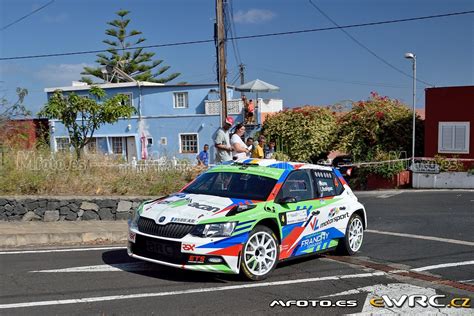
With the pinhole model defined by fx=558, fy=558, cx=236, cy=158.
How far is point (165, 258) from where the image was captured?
6766 millimetres

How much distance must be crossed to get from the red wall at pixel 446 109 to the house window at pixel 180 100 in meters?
17.1

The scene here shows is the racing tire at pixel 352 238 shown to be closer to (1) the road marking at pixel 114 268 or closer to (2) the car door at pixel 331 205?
(2) the car door at pixel 331 205

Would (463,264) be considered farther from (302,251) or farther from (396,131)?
(396,131)

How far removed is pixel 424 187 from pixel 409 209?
7732 mm

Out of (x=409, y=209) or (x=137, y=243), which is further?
(x=409, y=209)

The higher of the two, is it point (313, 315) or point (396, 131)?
point (396, 131)

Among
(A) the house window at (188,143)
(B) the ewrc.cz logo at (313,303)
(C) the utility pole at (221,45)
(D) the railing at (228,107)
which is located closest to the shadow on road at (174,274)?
(B) the ewrc.cz logo at (313,303)

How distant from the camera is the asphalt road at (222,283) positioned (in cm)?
588

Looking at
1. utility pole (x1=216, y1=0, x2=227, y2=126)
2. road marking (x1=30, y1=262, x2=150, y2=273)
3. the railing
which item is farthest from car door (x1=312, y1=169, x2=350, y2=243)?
the railing

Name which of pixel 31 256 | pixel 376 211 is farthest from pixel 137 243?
pixel 376 211

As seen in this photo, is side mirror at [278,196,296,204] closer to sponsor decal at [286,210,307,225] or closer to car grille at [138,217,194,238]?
sponsor decal at [286,210,307,225]

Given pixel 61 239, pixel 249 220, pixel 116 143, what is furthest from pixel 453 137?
pixel 116 143

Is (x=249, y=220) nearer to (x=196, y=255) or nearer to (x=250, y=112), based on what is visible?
(x=196, y=255)

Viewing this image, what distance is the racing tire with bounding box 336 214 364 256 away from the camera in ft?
28.7
